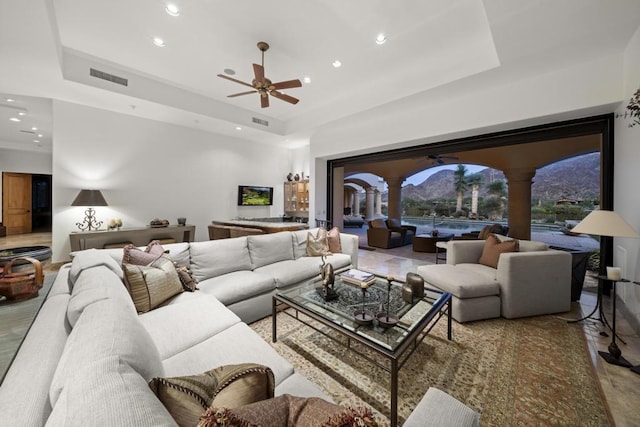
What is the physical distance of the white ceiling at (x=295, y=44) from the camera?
237 cm

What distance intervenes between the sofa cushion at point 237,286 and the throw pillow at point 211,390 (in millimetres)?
1613

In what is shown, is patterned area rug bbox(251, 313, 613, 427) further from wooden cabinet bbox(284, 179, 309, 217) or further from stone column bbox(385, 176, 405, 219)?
stone column bbox(385, 176, 405, 219)

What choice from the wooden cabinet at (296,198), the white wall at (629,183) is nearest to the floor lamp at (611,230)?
the white wall at (629,183)

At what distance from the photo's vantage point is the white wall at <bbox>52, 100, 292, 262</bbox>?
14.0 ft

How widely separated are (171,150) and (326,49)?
4.25 metres

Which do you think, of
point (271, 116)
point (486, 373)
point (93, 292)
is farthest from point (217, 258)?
point (271, 116)

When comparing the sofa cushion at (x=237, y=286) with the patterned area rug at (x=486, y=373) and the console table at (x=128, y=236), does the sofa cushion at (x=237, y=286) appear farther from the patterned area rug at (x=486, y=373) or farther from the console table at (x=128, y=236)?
the console table at (x=128, y=236)

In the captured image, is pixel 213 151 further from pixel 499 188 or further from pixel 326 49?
pixel 499 188

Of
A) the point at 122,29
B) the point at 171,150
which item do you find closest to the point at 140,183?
the point at 171,150

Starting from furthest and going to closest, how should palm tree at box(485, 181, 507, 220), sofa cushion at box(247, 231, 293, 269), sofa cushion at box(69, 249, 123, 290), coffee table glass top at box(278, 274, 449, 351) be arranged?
palm tree at box(485, 181, 507, 220), sofa cushion at box(247, 231, 293, 269), sofa cushion at box(69, 249, 123, 290), coffee table glass top at box(278, 274, 449, 351)

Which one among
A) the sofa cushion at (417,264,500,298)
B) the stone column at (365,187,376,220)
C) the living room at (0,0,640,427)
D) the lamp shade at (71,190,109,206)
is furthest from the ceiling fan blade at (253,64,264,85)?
the stone column at (365,187,376,220)

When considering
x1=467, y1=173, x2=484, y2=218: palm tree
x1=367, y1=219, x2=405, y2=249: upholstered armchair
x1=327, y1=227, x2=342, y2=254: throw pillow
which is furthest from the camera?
x1=367, y1=219, x2=405, y2=249: upholstered armchair

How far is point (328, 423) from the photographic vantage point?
62 centimetres

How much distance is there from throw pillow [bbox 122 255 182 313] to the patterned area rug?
3.06ft
